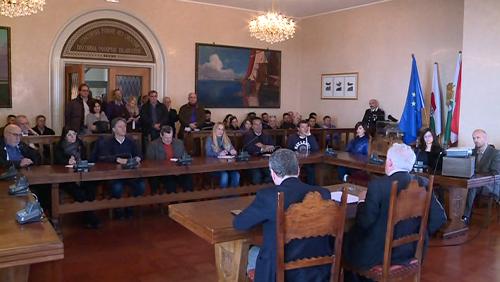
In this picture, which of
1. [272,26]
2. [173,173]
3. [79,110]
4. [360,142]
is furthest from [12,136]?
[360,142]

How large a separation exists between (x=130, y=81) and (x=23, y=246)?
23.8 feet

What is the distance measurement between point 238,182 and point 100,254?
224 cm

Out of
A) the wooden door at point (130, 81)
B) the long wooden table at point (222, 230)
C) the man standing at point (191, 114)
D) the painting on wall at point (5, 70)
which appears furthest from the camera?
the wooden door at point (130, 81)

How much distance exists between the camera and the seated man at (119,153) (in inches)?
209

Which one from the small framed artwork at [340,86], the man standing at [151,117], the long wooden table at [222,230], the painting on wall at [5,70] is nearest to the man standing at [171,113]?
the man standing at [151,117]

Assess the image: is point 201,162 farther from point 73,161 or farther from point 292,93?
point 292,93

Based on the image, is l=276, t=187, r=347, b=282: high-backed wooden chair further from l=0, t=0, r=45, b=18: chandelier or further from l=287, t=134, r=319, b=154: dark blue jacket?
l=0, t=0, r=45, b=18: chandelier

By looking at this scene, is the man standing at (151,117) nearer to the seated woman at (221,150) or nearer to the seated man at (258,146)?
the seated man at (258,146)

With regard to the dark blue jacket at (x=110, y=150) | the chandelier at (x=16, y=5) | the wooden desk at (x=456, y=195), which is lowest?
the wooden desk at (x=456, y=195)

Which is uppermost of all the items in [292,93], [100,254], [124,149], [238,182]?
[292,93]

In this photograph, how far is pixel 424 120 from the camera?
28.2 ft

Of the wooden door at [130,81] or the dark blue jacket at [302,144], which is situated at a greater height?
the wooden door at [130,81]

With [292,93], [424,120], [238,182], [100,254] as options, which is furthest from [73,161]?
[292,93]

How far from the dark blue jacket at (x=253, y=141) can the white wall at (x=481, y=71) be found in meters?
2.75
